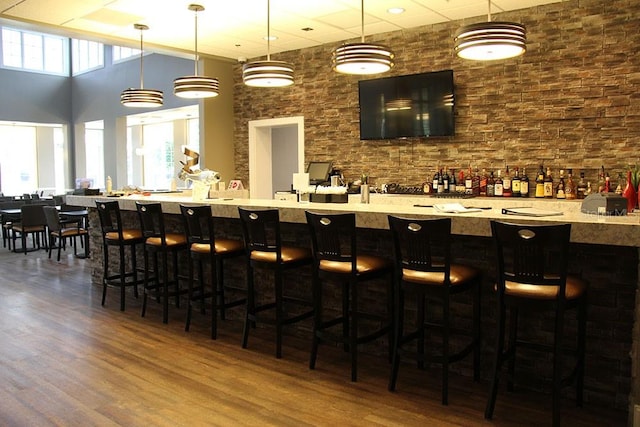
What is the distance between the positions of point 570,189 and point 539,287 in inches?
134

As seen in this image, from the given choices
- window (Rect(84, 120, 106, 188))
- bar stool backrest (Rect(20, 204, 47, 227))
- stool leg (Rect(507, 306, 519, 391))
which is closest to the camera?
stool leg (Rect(507, 306, 519, 391))

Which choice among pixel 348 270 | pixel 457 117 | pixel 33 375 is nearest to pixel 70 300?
pixel 33 375

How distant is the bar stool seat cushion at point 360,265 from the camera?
11.7ft

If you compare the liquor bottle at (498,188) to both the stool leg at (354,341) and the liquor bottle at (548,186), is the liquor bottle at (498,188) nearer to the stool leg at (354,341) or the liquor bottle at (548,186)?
the liquor bottle at (548,186)

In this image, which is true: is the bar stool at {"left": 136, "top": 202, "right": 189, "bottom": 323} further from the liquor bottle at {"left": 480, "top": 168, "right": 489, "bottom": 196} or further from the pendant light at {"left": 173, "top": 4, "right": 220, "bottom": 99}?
the liquor bottle at {"left": 480, "top": 168, "right": 489, "bottom": 196}

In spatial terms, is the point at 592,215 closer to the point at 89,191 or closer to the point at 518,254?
the point at 518,254

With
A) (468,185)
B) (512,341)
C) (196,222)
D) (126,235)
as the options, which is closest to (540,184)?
(468,185)

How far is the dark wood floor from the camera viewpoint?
3090 mm

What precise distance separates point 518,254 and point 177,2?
4701 millimetres

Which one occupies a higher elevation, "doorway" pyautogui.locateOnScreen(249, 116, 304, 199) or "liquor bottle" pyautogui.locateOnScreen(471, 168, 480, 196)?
"doorway" pyautogui.locateOnScreen(249, 116, 304, 199)

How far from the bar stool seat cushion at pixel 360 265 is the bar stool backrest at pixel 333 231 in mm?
33

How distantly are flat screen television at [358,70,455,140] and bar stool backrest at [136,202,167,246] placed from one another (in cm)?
328

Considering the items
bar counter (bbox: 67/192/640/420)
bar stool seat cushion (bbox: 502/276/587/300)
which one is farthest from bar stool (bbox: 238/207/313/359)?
bar stool seat cushion (bbox: 502/276/587/300)

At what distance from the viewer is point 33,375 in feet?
12.4
